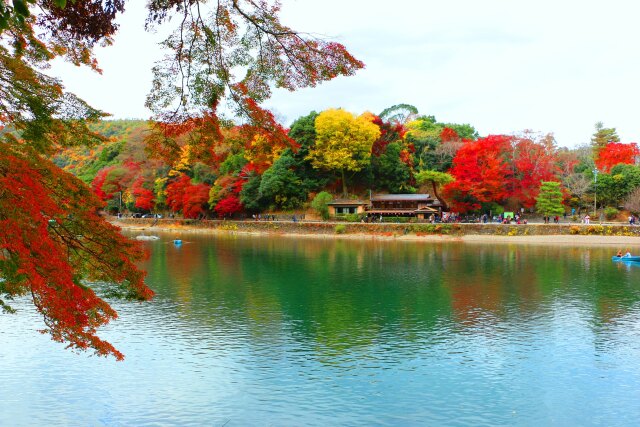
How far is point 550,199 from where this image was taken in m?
43.0

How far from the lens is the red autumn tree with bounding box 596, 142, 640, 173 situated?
54000 mm

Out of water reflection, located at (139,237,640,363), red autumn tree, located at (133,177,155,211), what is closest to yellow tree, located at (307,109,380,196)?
water reflection, located at (139,237,640,363)

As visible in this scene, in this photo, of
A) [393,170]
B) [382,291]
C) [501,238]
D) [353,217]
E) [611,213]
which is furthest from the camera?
[393,170]

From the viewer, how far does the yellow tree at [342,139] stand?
4809 centimetres

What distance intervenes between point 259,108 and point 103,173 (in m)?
64.0

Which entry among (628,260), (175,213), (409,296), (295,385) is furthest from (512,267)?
(175,213)

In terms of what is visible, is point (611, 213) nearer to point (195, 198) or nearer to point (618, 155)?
point (618, 155)

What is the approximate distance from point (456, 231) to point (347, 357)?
1272 inches

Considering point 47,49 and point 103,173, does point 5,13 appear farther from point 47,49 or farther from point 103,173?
point 103,173

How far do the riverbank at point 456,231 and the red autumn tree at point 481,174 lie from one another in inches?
147

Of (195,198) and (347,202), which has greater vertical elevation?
(195,198)

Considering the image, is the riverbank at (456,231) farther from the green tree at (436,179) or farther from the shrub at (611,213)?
the green tree at (436,179)

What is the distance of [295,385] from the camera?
11.0 m

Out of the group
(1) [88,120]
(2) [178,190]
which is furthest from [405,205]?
(1) [88,120]
